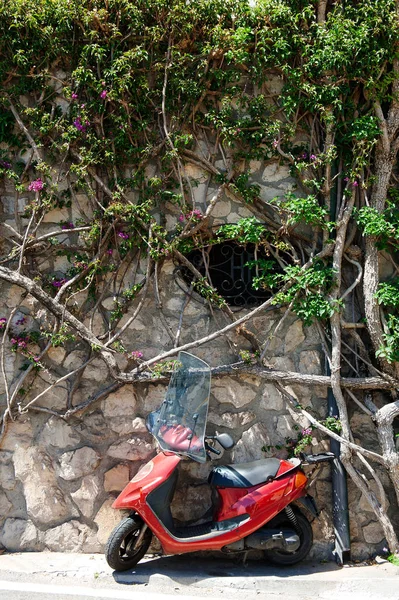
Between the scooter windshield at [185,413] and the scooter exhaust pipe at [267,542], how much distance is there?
726 millimetres

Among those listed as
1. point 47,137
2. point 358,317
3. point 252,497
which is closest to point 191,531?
point 252,497

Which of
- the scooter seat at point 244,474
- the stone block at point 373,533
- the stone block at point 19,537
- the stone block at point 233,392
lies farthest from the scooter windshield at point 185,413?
the stone block at point 373,533

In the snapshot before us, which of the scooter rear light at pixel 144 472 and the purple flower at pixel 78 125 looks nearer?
the scooter rear light at pixel 144 472

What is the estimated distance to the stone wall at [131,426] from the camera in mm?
4309

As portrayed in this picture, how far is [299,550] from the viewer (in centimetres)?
404

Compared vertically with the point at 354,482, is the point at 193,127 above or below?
above

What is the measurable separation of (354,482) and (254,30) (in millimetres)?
3532

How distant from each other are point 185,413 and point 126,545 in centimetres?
101

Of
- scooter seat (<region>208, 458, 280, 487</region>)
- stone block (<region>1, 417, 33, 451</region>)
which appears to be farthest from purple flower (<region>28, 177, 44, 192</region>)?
scooter seat (<region>208, 458, 280, 487</region>)

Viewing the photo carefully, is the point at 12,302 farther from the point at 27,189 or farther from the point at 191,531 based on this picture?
the point at 191,531

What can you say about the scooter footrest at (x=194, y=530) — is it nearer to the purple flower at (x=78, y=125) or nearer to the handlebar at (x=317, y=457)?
the handlebar at (x=317, y=457)

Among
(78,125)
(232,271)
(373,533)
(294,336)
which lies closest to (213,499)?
(373,533)

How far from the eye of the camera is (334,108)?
440 cm

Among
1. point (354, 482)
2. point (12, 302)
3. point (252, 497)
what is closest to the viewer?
point (252, 497)
